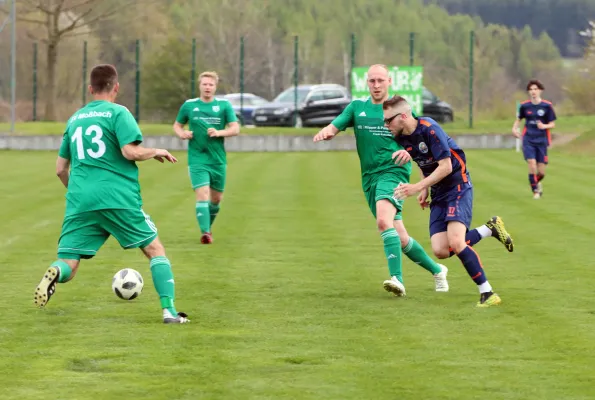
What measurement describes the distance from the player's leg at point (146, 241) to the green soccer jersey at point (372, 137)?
2.46 meters

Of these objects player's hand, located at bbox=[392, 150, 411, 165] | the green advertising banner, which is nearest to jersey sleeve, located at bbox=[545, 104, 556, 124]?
player's hand, located at bbox=[392, 150, 411, 165]

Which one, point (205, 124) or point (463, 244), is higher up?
point (205, 124)

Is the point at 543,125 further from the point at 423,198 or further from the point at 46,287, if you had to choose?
the point at 46,287

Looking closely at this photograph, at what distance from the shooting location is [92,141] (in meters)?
8.71

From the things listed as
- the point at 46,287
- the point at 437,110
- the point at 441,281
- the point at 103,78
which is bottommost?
the point at 437,110

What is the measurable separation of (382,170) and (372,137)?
0.30 meters

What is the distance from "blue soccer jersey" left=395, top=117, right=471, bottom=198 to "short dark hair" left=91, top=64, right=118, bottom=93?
2346mm

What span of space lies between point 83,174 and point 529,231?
8.51m

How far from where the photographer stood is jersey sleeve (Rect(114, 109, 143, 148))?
8.55m

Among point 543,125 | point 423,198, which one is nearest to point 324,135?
point 423,198

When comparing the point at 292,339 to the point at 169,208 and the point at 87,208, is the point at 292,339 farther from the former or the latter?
the point at 169,208

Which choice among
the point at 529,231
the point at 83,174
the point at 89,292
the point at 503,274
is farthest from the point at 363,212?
the point at 83,174

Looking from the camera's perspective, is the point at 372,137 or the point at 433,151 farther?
the point at 372,137

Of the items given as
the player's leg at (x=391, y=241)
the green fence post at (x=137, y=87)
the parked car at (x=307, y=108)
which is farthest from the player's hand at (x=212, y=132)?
the green fence post at (x=137, y=87)
